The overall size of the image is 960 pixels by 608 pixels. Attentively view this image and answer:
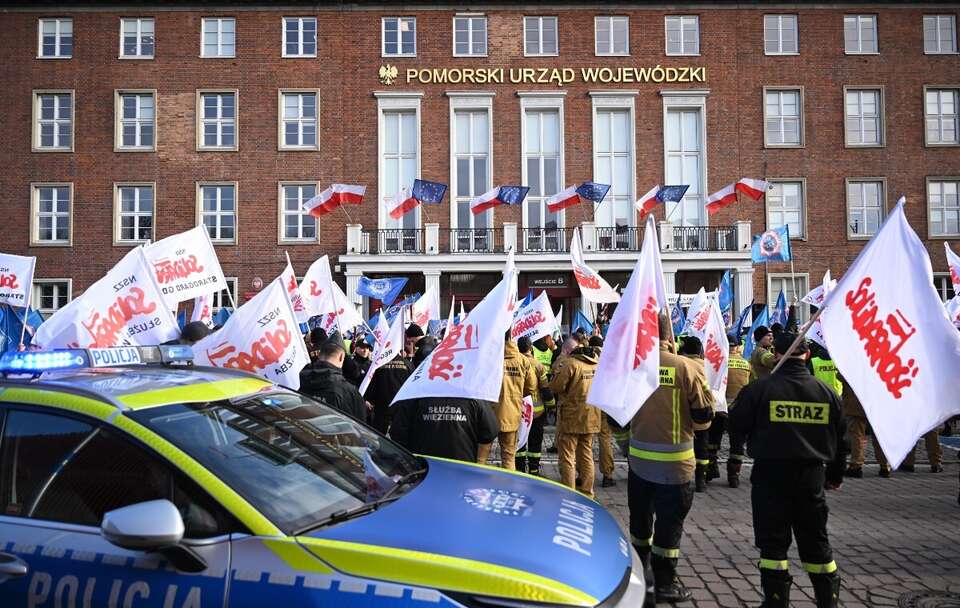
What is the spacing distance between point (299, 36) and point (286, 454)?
26.3 m

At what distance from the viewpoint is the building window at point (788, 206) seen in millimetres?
26016

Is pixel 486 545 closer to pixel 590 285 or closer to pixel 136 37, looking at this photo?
pixel 590 285

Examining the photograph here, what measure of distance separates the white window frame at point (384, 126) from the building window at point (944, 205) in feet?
62.7

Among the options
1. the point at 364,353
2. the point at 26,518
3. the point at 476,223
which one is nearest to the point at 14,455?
the point at 26,518

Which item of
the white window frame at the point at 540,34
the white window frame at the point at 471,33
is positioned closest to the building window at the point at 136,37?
the white window frame at the point at 471,33

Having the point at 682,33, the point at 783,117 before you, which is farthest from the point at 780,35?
the point at 682,33

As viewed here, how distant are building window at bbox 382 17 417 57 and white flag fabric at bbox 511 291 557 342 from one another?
1726cm

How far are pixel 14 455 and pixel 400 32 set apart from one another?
1018 inches

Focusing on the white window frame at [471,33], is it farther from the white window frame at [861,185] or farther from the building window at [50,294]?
the building window at [50,294]

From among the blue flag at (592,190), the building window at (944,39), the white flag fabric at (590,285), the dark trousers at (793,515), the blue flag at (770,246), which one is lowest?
the dark trousers at (793,515)

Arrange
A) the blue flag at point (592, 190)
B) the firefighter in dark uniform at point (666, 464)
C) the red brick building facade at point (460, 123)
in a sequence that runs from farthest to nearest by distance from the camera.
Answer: the red brick building facade at point (460, 123) < the blue flag at point (592, 190) < the firefighter in dark uniform at point (666, 464)

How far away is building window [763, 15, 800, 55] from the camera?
86.3 feet

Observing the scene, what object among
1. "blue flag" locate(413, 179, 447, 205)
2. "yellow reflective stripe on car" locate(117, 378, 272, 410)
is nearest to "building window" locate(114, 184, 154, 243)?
"blue flag" locate(413, 179, 447, 205)

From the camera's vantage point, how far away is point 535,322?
11.9 metres
